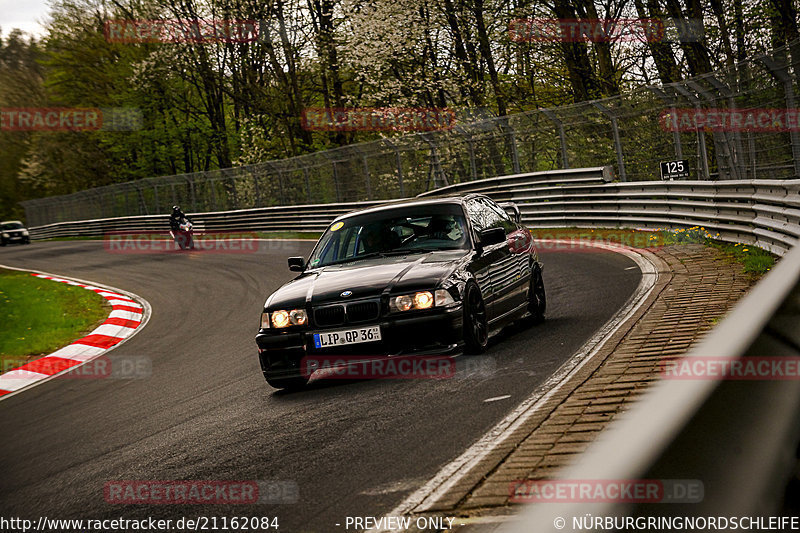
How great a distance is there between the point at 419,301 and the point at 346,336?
64 centimetres

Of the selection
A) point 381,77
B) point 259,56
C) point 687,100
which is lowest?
point 687,100

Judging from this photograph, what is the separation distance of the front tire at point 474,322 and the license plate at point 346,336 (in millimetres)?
780

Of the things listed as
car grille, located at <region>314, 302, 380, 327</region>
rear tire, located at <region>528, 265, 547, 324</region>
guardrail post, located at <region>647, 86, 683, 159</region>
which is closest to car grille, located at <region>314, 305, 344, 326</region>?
car grille, located at <region>314, 302, 380, 327</region>

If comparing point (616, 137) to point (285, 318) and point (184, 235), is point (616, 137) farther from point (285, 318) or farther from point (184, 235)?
point (184, 235)

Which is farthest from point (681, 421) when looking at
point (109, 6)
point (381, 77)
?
point (109, 6)

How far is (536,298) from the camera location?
9.98 meters

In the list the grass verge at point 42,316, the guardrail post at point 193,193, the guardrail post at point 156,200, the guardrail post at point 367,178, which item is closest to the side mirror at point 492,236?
the grass verge at point 42,316

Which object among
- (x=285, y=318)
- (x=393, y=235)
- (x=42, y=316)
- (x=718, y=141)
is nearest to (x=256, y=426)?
(x=285, y=318)

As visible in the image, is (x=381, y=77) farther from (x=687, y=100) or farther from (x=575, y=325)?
(x=575, y=325)

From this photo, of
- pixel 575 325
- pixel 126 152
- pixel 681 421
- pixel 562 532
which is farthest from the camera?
pixel 126 152

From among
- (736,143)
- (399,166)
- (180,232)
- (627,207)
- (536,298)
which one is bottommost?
(536,298)

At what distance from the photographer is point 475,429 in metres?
5.59

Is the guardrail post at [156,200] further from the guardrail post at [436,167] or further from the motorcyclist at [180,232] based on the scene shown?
the guardrail post at [436,167]

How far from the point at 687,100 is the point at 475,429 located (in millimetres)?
13772
